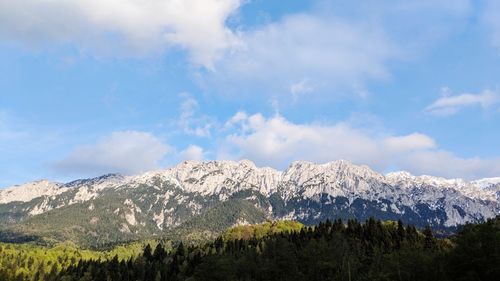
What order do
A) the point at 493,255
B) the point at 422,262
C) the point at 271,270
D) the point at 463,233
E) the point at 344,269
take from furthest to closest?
the point at 271,270
the point at 344,269
the point at 422,262
the point at 463,233
the point at 493,255

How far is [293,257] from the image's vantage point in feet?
549

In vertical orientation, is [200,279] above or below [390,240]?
below

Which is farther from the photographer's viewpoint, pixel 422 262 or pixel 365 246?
pixel 365 246

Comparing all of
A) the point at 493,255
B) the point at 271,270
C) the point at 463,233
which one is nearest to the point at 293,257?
the point at 271,270

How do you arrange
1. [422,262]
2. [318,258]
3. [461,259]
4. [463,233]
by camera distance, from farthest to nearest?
1. [318,258]
2. [422,262]
3. [463,233]
4. [461,259]

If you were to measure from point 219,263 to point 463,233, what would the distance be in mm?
98776

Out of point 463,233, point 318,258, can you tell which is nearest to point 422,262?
point 463,233

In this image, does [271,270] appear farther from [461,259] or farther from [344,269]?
[461,259]

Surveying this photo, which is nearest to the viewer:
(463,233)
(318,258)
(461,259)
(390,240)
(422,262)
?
(461,259)

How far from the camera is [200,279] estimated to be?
596 feet

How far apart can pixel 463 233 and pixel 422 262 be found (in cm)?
1652

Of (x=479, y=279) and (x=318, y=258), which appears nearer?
(x=479, y=279)

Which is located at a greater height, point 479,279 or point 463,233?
point 463,233

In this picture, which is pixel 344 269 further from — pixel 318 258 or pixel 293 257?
pixel 293 257
